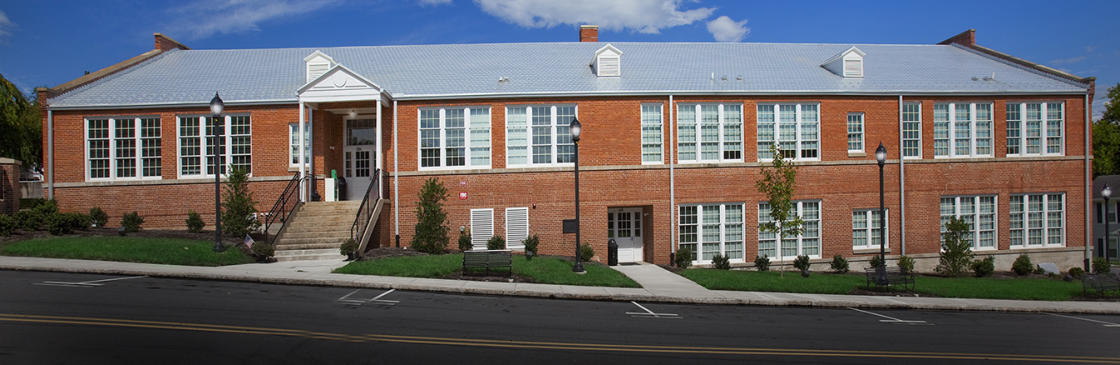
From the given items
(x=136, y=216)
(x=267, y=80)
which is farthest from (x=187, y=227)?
(x=267, y=80)

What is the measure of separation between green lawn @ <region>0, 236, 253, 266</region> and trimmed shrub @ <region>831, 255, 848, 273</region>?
806 inches

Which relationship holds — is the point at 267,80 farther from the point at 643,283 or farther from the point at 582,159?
the point at 643,283

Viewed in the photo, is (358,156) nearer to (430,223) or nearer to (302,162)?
(302,162)

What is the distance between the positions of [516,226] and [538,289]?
8.48 metres

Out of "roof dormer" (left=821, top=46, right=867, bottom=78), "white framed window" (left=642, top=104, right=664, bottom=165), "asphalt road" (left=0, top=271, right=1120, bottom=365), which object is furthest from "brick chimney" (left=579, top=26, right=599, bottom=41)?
"asphalt road" (left=0, top=271, right=1120, bottom=365)

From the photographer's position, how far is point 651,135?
23328 millimetres

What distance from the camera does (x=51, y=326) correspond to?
8.56 metres

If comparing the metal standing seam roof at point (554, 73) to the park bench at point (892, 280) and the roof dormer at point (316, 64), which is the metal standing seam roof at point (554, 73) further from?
the park bench at point (892, 280)

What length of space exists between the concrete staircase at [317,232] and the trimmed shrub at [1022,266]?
2592cm

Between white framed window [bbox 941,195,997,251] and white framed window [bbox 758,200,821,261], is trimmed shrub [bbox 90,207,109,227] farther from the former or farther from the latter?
white framed window [bbox 941,195,997,251]

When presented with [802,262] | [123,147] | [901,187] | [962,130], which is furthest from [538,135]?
[962,130]

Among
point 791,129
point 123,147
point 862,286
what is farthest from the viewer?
point 791,129

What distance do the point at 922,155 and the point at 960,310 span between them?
11.6 m

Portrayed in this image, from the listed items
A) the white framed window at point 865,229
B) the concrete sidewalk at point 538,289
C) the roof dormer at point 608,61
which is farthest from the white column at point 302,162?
the white framed window at point 865,229
